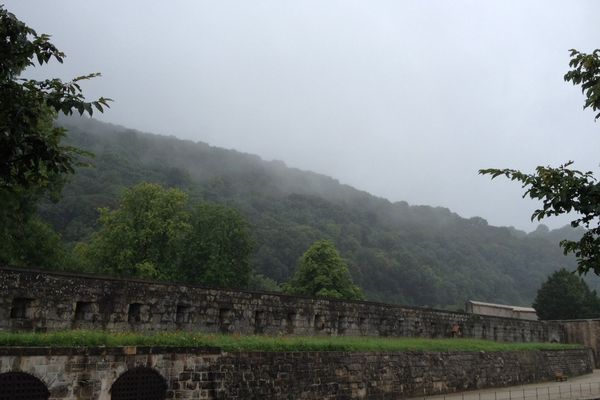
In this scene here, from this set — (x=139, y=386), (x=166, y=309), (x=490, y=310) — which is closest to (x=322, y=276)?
(x=490, y=310)

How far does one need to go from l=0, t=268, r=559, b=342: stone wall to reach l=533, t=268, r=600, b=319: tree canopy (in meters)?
42.4

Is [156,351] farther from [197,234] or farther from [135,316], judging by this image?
[197,234]

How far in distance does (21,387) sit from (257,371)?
612 centimetres

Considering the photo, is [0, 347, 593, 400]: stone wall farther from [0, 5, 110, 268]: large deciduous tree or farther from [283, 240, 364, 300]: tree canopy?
[283, 240, 364, 300]: tree canopy

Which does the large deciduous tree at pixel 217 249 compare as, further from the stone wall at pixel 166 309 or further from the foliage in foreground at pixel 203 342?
the foliage in foreground at pixel 203 342

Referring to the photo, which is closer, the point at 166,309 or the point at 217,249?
the point at 166,309

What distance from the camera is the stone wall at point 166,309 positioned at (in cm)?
1285

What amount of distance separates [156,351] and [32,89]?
7.85m

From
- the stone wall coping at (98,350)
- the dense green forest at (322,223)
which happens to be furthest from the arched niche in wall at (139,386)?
the dense green forest at (322,223)

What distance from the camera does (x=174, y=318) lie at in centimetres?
1549

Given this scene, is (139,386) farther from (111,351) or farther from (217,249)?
(217,249)

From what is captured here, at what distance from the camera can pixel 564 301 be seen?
59281 millimetres

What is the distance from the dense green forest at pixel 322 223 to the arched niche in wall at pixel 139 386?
48087mm

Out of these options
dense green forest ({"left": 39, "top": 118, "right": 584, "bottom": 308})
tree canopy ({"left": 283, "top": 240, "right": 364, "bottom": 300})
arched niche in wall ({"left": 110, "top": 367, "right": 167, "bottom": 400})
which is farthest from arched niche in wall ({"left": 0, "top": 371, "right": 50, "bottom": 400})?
dense green forest ({"left": 39, "top": 118, "right": 584, "bottom": 308})
